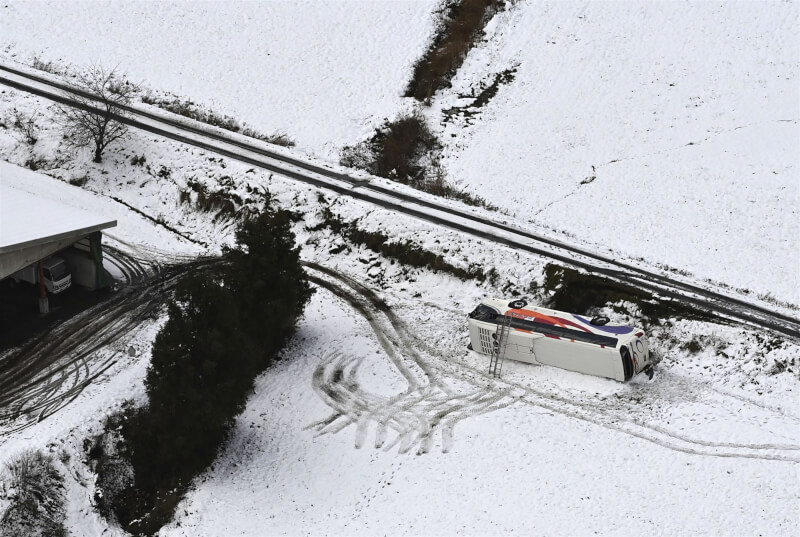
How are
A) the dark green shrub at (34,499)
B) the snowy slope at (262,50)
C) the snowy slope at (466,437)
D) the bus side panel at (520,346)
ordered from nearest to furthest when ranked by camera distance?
the snowy slope at (466,437) → the dark green shrub at (34,499) → the bus side panel at (520,346) → the snowy slope at (262,50)

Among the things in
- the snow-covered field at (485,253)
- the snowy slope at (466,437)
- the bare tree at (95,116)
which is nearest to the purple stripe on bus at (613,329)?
the snowy slope at (466,437)

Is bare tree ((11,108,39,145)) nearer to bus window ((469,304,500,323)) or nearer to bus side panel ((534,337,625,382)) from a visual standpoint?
bus window ((469,304,500,323))

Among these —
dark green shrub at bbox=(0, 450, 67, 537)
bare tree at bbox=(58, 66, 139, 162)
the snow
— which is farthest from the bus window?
bare tree at bbox=(58, 66, 139, 162)

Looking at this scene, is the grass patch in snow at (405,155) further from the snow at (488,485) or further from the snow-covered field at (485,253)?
the snow at (488,485)

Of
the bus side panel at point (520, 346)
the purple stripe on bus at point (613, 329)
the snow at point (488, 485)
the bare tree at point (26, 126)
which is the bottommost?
the snow at point (488, 485)

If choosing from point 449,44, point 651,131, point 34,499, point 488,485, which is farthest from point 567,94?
point 34,499
